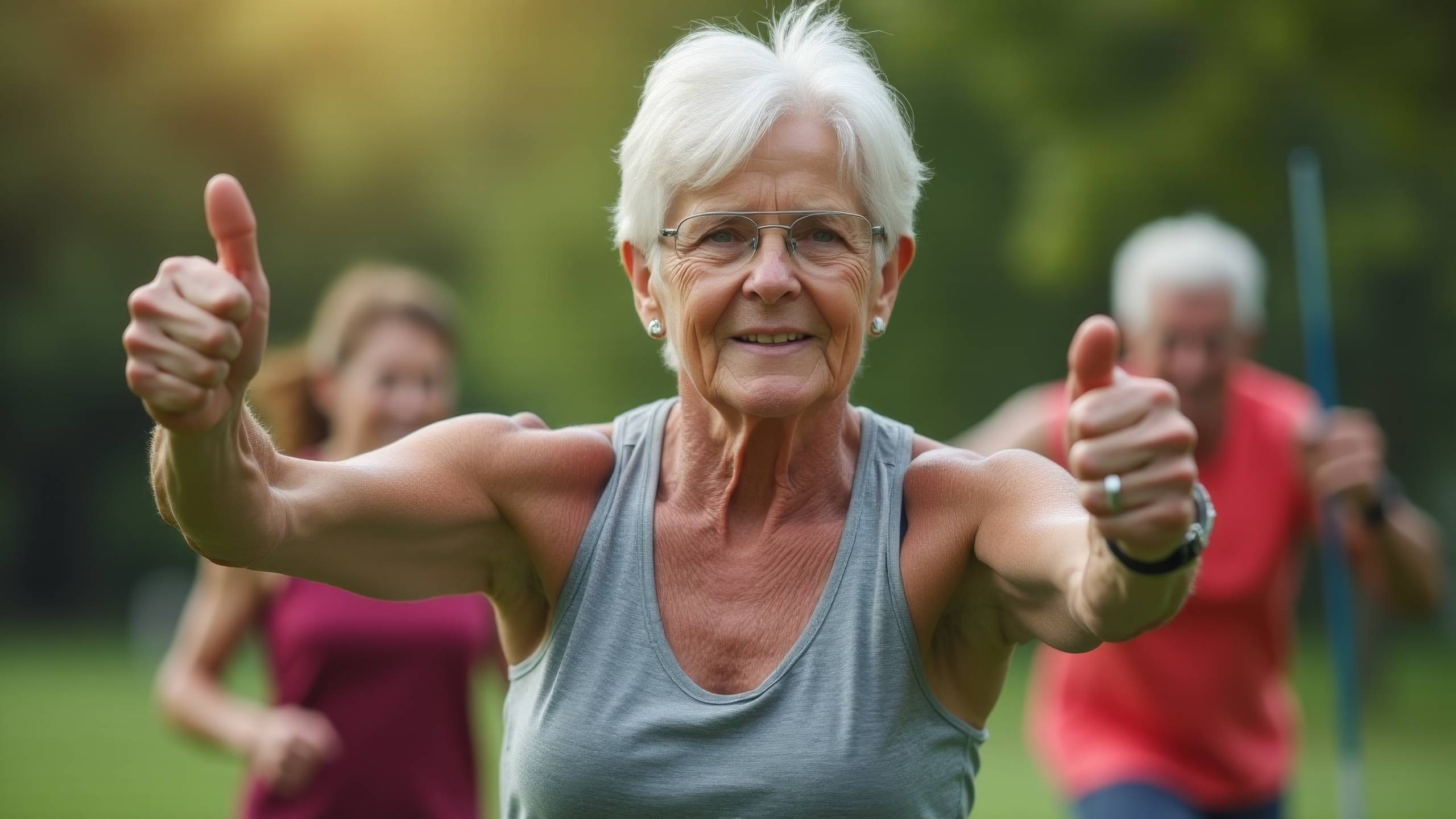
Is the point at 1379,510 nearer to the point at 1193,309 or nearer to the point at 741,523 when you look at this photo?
the point at 1193,309

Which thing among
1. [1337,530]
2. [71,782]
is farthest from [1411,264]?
[71,782]

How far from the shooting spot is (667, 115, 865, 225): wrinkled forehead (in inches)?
120

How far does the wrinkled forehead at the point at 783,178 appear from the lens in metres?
3.05

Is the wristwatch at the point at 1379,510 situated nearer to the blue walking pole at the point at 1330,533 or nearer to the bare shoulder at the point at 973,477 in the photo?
the blue walking pole at the point at 1330,533

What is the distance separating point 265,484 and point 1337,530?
4208mm

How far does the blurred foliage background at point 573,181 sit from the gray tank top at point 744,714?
861 millimetres

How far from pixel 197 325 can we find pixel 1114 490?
4.08 feet

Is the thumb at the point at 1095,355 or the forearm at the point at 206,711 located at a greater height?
the thumb at the point at 1095,355

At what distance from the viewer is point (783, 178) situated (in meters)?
3.05

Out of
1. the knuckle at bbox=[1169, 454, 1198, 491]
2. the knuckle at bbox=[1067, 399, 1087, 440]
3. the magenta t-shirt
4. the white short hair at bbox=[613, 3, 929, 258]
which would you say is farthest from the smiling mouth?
the magenta t-shirt

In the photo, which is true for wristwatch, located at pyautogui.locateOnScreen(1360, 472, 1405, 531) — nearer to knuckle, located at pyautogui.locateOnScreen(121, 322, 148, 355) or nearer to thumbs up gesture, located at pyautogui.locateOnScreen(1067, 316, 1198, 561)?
thumbs up gesture, located at pyautogui.locateOnScreen(1067, 316, 1198, 561)

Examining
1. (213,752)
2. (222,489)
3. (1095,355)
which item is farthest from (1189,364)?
(213,752)

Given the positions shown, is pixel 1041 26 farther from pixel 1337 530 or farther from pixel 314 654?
pixel 314 654

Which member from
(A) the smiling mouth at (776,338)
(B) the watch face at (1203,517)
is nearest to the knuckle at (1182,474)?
(B) the watch face at (1203,517)
